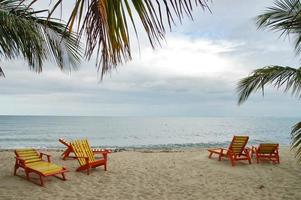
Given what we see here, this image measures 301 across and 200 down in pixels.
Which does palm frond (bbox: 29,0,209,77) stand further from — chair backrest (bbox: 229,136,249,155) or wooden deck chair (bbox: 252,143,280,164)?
wooden deck chair (bbox: 252,143,280,164)

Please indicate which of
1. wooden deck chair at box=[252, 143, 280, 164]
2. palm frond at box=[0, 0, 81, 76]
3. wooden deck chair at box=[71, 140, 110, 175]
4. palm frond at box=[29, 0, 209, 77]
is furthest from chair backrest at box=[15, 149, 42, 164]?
palm frond at box=[29, 0, 209, 77]

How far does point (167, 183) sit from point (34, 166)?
320 centimetres

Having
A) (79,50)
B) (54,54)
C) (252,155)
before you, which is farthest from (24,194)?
(252,155)

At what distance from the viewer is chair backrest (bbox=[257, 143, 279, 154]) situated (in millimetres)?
10289

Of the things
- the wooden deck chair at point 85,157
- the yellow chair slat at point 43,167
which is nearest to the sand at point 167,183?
the wooden deck chair at point 85,157

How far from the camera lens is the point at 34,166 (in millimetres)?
7371

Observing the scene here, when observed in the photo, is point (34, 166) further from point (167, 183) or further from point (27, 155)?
point (167, 183)

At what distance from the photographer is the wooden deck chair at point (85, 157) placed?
8.32 meters

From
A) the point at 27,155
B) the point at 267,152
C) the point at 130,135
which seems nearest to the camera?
the point at 27,155

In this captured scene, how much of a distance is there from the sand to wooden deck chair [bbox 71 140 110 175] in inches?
8.4

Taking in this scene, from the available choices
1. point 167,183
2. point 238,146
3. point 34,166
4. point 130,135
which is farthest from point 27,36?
point 130,135

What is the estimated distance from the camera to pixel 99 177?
812cm

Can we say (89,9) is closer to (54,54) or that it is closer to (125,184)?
(54,54)

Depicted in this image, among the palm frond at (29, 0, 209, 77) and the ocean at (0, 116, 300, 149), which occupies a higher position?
the palm frond at (29, 0, 209, 77)
